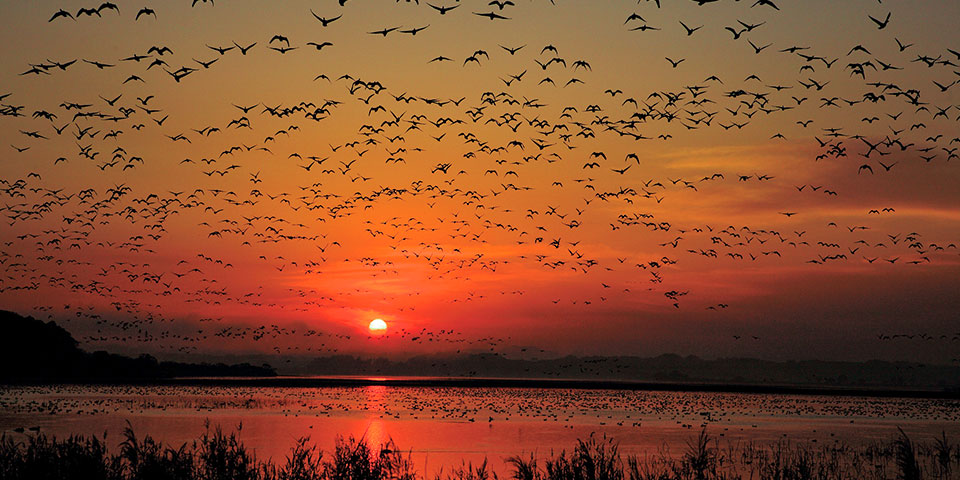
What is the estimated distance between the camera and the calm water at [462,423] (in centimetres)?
4666

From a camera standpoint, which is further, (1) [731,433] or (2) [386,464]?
(1) [731,433]

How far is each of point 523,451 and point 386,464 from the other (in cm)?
1721

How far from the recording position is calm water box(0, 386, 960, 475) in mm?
46656

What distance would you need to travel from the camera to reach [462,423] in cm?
5931

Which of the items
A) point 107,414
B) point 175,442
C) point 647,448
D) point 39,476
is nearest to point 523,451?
point 647,448

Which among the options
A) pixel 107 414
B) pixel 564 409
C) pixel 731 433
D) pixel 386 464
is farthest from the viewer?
pixel 564 409

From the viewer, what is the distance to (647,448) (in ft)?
150

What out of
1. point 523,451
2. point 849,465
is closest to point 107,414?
point 523,451

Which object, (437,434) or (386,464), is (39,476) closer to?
(386,464)

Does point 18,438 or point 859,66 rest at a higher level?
point 859,66

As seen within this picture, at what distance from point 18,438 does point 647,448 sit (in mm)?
28973

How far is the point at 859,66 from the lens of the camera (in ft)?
101

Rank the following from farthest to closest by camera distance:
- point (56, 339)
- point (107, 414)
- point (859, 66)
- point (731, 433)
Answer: point (56, 339)
point (107, 414)
point (731, 433)
point (859, 66)

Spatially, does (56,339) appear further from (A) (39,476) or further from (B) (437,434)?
(A) (39,476)
